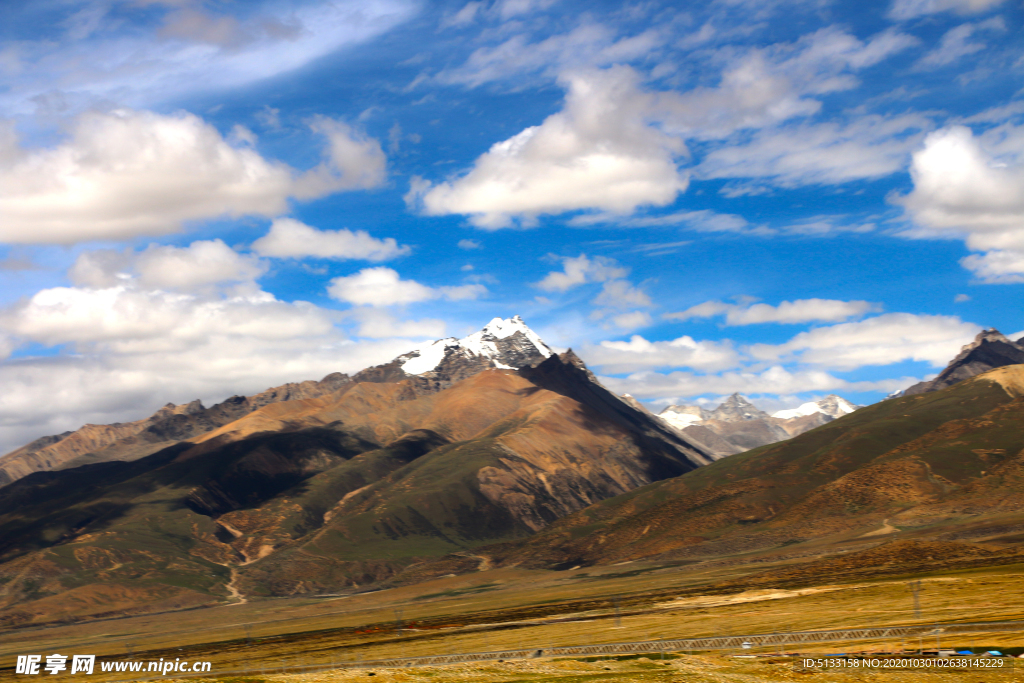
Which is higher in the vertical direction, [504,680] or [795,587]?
[504,680]

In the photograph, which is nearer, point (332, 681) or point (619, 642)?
point (332, 681)

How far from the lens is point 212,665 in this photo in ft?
520

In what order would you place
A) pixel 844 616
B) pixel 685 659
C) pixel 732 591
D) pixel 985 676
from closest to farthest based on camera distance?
pixel 985 676 < pixel 685 659 < pixel 844 616 < pixel 732 591

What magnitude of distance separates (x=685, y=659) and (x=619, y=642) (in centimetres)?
4334

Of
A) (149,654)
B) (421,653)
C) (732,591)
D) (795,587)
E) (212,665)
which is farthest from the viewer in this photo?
(149,654)

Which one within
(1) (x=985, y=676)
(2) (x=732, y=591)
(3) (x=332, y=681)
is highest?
(3) (x=332, y=681)

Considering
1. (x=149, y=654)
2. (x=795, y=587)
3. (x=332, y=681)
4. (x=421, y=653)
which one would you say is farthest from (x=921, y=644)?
(x=149, y=654)

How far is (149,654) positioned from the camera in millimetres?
197375

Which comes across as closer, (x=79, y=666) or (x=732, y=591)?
(x=79, y=666)

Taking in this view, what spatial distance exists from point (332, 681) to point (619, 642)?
71294 millimetres

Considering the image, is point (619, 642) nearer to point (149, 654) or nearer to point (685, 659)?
point (685, 659)

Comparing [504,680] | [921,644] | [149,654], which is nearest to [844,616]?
[921,644]

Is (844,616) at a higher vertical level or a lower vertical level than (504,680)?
lower

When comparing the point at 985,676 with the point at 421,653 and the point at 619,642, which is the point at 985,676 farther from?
the point at 421,653
